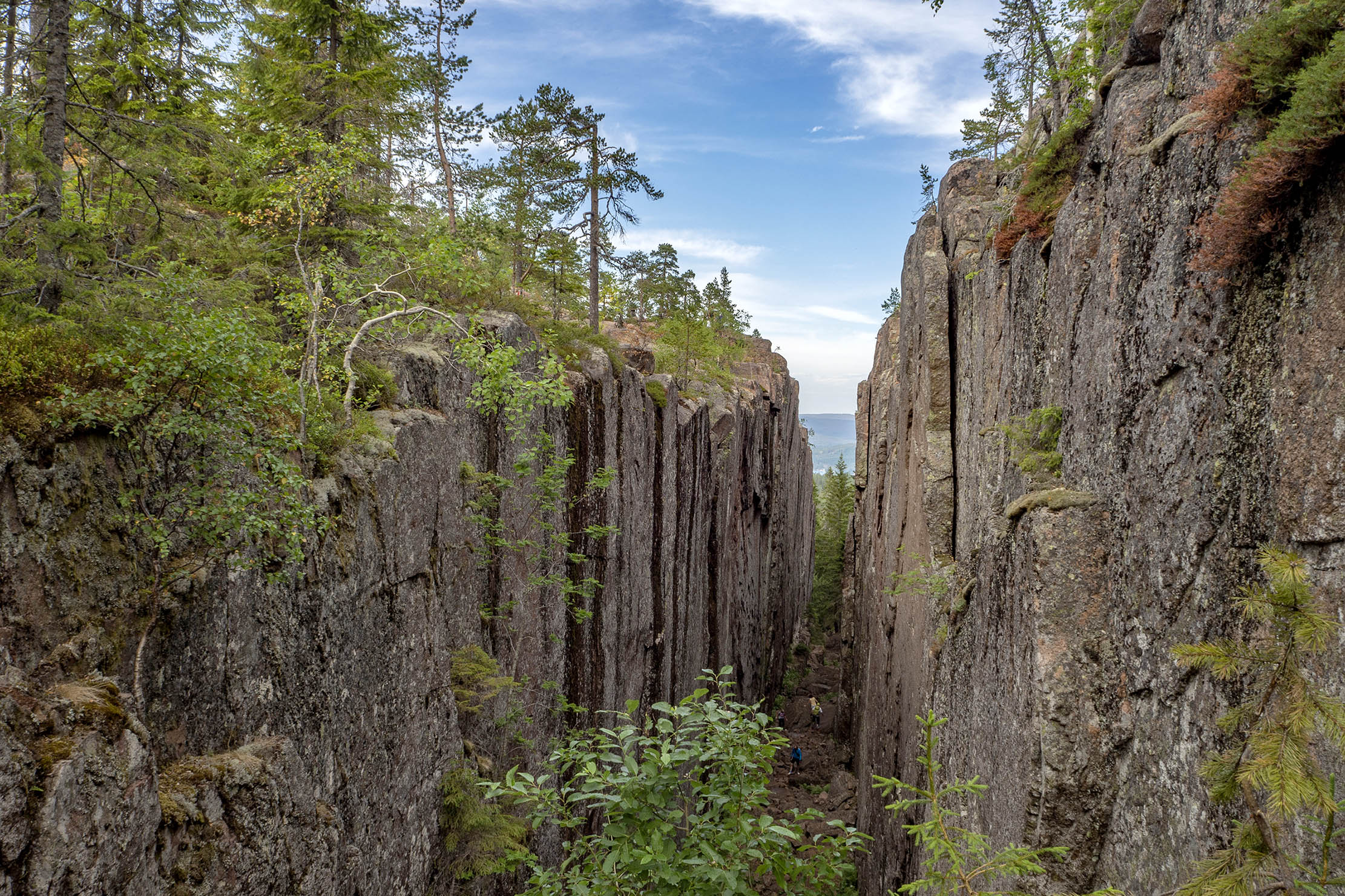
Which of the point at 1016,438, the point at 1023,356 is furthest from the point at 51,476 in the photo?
the point at 1023,356

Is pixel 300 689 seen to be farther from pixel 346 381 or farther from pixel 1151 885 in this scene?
pixel 1151 885

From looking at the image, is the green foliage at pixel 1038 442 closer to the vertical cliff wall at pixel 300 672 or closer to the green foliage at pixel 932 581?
the green foliage at pixel 932 581

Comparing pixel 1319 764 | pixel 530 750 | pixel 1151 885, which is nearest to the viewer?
pixel 1319 764

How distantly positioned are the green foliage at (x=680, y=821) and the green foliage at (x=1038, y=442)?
6.22 metres

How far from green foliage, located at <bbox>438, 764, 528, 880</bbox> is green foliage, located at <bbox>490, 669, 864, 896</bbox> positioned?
661 cm

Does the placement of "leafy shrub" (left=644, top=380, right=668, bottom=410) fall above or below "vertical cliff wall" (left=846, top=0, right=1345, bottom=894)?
above

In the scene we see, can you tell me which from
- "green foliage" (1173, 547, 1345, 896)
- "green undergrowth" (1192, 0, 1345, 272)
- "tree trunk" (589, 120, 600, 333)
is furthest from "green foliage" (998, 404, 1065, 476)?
"tree trunk" (589, 120, 600, 333)

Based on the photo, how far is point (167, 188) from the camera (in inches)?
488

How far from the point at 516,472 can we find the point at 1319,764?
1349 cm

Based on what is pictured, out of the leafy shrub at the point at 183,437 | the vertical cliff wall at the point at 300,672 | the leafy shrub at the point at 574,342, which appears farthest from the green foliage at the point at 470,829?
the leafy shrub at the point at 574,342

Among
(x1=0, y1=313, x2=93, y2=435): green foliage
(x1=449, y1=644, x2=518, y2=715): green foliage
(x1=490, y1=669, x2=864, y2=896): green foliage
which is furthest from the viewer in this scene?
(x1=449, y1=644, x2=518, y2=715): green foliage

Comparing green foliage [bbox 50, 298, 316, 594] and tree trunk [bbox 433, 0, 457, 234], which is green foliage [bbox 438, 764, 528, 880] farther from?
tree trunk [bbox 433, 0, 457, 234]

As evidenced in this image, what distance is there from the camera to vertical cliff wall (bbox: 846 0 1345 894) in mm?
5246

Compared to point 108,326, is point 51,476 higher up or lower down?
lower down
